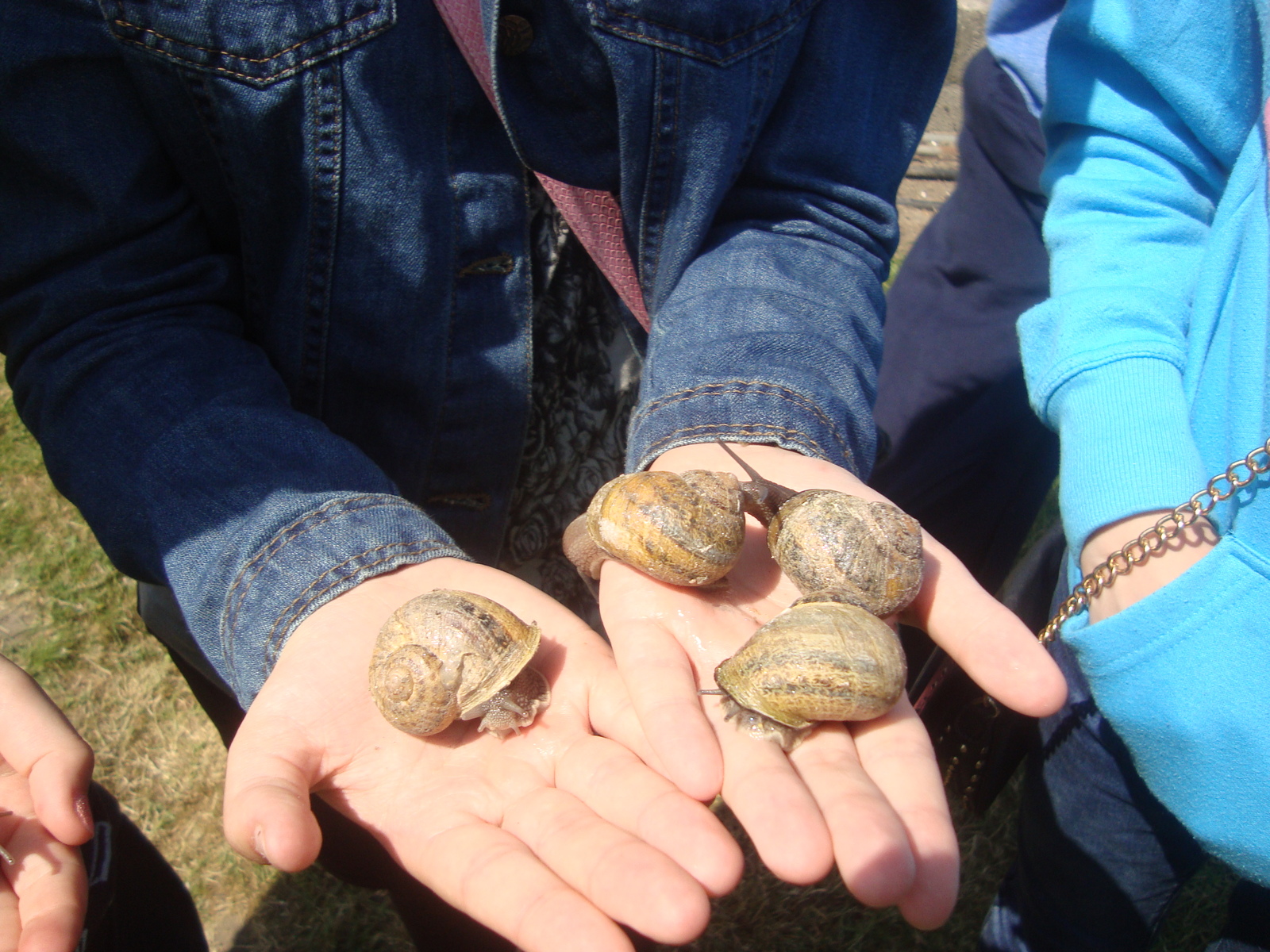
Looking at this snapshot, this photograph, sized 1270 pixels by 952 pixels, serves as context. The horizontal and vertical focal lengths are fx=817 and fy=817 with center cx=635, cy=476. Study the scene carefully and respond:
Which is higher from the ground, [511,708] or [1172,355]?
[1172,355]

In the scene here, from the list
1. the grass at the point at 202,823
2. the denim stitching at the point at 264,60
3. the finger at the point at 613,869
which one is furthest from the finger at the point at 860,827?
the grass at the point at 202,823

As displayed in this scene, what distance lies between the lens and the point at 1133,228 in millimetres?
1803

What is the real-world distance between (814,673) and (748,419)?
535 millimetres

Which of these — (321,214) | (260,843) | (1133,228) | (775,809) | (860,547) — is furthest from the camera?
(1133,228)

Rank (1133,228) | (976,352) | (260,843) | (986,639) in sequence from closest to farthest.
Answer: (260,843) → (986,639) → (1133,228) → (976,352)

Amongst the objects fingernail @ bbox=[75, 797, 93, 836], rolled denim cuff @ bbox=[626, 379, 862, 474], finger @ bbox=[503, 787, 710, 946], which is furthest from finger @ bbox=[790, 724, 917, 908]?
fingernail @ bbox=[75, 797, 93, 836]

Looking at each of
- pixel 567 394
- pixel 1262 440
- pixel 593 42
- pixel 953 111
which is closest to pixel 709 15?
pixel 593 42

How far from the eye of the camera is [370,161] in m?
1.60

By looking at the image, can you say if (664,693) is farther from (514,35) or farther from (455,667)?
(514,35)

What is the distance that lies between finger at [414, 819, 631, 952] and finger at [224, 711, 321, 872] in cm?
21

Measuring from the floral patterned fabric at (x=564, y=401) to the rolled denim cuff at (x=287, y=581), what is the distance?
1.76ft

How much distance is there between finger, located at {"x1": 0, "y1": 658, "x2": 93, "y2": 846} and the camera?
1.36 meters

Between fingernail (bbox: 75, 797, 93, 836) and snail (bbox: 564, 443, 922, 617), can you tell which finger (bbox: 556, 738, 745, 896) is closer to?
snail (bbox: 564, 443, 922, 617)

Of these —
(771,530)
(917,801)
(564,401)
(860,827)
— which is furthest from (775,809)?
(564,401)
